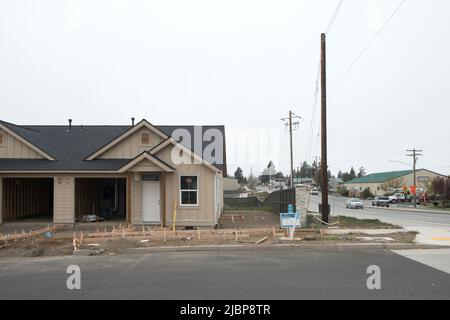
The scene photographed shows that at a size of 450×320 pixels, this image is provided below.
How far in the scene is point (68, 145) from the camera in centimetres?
2333

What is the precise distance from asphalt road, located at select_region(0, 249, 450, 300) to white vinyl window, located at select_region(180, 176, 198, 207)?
737 centimetres

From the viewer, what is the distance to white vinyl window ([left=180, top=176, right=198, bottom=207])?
1967cm

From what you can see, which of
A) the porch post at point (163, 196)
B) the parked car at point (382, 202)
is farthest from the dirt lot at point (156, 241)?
the parked car at point (382, 202)

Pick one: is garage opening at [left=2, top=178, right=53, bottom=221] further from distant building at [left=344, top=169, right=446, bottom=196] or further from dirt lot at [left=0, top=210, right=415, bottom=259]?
distant building at [left=344, top=169, right=446, bottom=196]

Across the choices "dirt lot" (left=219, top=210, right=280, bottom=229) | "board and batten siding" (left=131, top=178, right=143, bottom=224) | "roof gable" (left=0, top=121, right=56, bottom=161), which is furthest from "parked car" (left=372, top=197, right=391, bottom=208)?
"roof gable" (left=0, top=121, right=56, bottom=161)

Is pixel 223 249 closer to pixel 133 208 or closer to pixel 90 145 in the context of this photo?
pixel 133 208

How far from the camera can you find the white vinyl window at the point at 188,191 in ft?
64.5

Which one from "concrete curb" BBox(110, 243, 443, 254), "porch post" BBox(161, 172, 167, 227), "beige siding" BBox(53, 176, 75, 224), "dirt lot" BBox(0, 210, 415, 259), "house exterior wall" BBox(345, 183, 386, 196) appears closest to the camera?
"concrete curb" BBox(110, 243, 443, 254)

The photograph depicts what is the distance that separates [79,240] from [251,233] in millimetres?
6002

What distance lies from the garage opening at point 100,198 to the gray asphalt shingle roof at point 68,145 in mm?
1262

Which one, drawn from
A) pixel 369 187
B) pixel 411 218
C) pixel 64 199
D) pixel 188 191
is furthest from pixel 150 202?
pixel 369 187

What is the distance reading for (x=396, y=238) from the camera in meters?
14.5

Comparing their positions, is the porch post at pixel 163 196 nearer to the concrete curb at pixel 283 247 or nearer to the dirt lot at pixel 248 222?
the dirt lot at pixel 248 222
